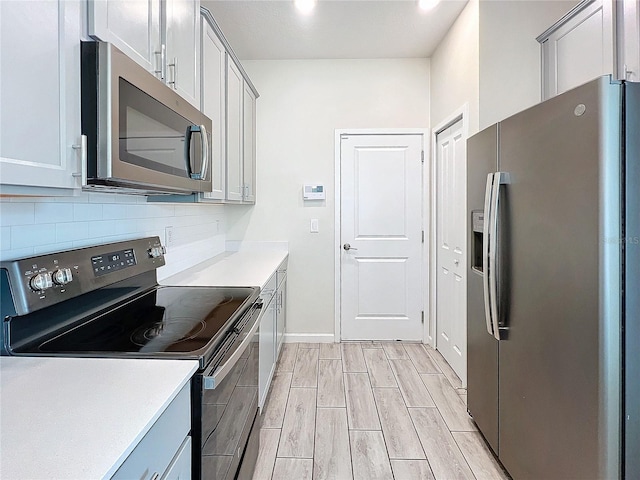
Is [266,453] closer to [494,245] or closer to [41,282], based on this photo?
[41,282]

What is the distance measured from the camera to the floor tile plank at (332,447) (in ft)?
6.33

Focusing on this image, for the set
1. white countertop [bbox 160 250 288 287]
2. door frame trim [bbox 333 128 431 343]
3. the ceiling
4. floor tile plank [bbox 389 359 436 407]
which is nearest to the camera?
white countertop [bbox 160 250 288 287]

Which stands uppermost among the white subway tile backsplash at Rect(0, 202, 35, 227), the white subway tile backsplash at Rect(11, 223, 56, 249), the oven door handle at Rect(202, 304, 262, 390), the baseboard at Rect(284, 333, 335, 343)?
the white subway tile backsplash at Rect(0, 202, 35, 227)

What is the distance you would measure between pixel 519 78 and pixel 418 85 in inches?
52.6

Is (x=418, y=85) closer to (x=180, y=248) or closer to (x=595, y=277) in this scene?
(x=180, y=248)

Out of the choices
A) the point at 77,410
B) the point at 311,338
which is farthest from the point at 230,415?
the point at 311,338

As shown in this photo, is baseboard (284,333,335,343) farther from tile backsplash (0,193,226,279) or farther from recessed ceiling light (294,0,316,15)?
recessed ceiling light (294,0,316,15)

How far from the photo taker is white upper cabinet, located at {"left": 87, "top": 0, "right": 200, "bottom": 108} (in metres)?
1.12

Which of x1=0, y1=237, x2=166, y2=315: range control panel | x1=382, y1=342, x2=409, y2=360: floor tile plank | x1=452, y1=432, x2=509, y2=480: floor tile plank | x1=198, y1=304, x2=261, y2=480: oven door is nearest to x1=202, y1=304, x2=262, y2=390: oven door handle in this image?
x1=198, y1=304, x2=261, y2=480: oven door

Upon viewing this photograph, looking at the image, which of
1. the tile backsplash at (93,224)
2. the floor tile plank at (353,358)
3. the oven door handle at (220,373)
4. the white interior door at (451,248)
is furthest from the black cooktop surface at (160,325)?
the white interior door at (451,248)

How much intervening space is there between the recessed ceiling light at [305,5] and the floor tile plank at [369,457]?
9.07ft

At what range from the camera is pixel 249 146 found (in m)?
3.48

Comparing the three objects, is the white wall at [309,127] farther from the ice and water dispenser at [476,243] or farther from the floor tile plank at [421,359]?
the ice and water dispenser at [476,243]

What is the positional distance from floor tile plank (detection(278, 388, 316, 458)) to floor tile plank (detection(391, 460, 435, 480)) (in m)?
0.44
